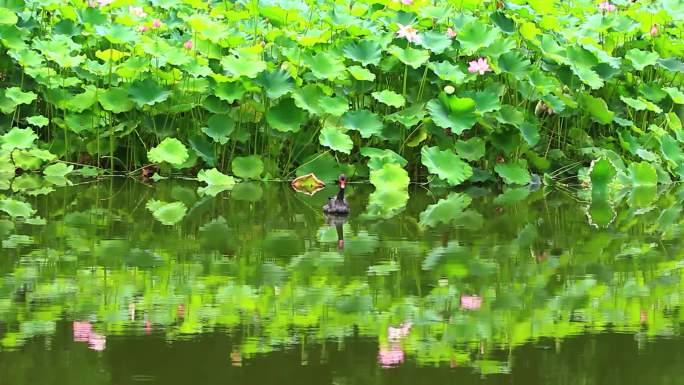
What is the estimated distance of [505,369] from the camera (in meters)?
2.54

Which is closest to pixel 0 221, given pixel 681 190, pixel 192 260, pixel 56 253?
pixel 56 253

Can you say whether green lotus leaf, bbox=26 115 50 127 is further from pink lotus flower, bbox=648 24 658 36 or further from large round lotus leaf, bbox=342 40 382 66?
pink lotus flower, bbox=648 24 658 36

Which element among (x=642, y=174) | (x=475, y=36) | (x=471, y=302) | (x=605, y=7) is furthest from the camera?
(x=605, y=7)

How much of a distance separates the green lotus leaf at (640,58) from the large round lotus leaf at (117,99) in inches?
107

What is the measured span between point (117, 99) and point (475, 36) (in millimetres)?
1859

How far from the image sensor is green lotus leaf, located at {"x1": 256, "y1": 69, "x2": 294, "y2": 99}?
619 cm

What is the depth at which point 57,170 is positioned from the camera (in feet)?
21.0

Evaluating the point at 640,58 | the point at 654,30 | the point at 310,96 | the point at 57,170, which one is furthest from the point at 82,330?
the point at 654,30

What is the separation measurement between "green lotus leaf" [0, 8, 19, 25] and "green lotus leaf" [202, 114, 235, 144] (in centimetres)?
117

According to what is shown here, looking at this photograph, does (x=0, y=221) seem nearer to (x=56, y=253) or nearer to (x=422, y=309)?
(x=56, y=253)

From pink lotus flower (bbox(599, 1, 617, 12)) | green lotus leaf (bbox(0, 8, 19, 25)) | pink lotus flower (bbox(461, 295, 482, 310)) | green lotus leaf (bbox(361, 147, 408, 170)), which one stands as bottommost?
pink lotus flower (bbox(461, 295, 482, 310))

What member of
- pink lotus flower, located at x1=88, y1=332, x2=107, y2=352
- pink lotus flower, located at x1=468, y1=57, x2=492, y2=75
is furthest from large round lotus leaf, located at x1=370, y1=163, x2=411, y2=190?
pink lotus flower, located at x1=88, y1=332, x2=107, y2=352

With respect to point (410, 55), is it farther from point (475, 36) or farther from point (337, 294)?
point (337, 294)

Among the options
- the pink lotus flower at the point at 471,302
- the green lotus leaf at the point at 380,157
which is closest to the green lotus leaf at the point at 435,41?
the green lotus leaf at the point at 380,157
